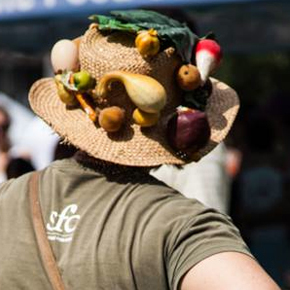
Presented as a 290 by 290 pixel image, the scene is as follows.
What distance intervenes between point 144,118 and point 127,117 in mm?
57

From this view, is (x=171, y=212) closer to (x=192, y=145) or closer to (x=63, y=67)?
(x=192, y=145)

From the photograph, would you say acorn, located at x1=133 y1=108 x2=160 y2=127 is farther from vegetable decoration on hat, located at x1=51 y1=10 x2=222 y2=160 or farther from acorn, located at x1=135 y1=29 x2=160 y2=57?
acorn, located at x1=135 y1=29 x2=160 y2=57

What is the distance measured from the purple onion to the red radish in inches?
5.9

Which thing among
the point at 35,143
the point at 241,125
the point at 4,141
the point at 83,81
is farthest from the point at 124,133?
the point at 241,125

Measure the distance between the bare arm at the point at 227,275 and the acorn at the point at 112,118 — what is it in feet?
1.27

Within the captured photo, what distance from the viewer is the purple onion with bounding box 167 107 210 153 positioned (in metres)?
2.19

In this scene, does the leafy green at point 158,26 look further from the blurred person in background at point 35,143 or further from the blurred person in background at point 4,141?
the blurred person in background at point 35,143

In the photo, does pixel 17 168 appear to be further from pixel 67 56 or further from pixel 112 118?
pixel 112 118

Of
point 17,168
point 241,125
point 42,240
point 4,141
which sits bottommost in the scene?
point 241,125

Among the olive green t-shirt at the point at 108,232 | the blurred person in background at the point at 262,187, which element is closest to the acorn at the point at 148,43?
the olive green t-shirt at the point at 108,232

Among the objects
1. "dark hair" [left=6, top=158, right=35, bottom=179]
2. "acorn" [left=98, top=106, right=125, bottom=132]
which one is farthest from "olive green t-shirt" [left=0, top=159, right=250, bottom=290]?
"dark hair" [left=6, top=158, right=35, bottom=179]

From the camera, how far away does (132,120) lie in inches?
88.1

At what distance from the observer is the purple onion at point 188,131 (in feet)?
7.18

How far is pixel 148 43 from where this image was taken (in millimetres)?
2182
